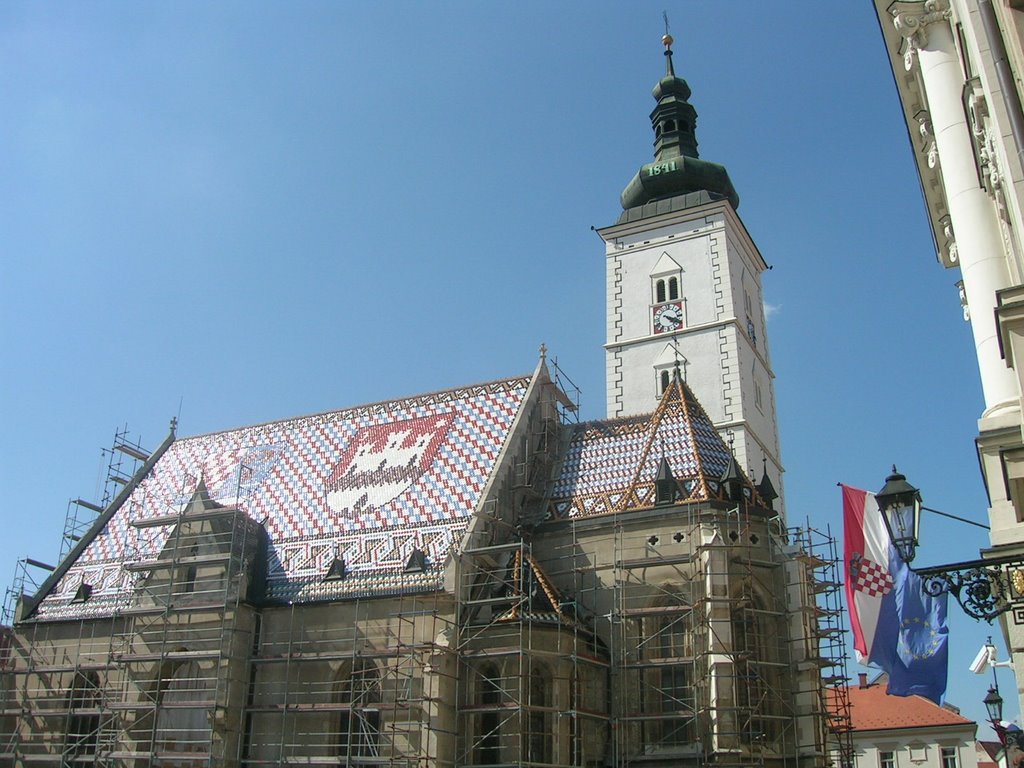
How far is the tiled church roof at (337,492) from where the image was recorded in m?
27.4

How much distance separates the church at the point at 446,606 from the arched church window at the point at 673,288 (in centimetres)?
442

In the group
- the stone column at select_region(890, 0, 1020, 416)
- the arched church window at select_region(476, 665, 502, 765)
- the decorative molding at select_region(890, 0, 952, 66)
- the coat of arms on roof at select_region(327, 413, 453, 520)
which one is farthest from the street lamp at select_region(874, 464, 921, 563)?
the coat of arms on roof at select_region(327, 413, 453, 520)

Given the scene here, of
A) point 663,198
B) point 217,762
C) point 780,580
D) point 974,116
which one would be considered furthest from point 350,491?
point 974,116

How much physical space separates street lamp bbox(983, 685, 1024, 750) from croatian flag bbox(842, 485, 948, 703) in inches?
28.9

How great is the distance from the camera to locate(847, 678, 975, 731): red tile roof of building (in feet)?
152

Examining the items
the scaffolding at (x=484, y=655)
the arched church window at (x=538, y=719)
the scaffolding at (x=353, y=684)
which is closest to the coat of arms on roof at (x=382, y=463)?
the scaffolding at (x=484, y=655)

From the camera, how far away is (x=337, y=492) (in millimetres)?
30234

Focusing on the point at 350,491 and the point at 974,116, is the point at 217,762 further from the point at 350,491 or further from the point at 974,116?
the point at 974,116

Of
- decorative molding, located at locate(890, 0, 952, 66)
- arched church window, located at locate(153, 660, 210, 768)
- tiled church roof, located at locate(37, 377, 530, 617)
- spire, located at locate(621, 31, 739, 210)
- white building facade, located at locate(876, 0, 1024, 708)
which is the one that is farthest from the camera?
spire, located at locate(621, 31, 739, 210)

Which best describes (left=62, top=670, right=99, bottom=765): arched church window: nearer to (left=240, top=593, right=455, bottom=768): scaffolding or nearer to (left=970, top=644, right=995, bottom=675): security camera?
(left=240, top=593, right=455, bottom=768): scaffolding

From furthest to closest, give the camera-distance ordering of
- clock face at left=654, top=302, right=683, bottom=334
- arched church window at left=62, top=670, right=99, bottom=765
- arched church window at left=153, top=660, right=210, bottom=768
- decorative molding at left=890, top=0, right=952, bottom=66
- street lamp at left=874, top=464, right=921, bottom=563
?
clock face at left=654, top=302, right=683, bottom=334
arched church window at left=62, top=670, right=99, bottom=765
arched church window at left=153, top=660, right=210, bottom=768
decorative molding at left=890, top=0, right=952, bottom=66
street lamp at left=874, top=464, right=921, bottom=563

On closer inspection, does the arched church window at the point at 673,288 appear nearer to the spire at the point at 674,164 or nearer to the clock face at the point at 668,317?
the clock face at the point at 668,317

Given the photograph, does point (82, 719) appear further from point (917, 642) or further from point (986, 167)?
point (986, 167)

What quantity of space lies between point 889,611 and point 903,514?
635 cm
